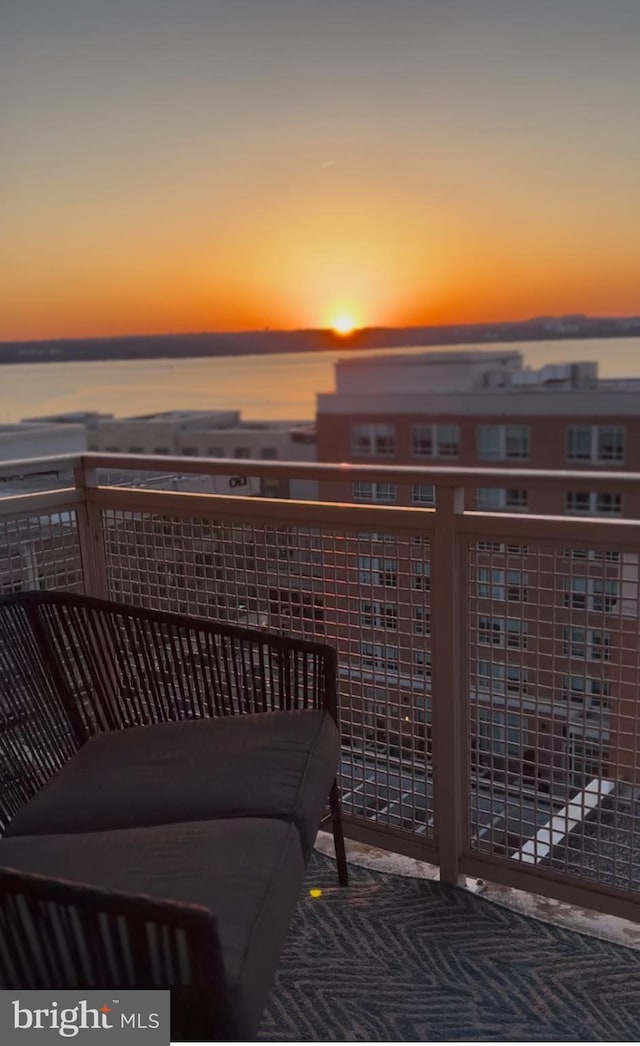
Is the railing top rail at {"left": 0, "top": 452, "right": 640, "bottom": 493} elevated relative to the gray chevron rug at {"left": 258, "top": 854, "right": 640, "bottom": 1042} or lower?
elevated

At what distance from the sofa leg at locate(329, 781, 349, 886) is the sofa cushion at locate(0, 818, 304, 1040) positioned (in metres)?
0.55

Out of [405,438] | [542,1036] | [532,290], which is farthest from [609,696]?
[405,438]

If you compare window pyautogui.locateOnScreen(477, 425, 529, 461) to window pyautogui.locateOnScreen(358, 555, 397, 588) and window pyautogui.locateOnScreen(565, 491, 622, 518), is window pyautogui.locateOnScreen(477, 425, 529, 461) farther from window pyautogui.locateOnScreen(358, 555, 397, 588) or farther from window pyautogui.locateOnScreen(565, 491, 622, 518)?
window pyautogui.locateOnScreen(358, 555, 397, 588)

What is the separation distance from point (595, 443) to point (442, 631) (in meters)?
27.3

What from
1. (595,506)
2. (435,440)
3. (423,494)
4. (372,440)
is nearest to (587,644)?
(423,494)

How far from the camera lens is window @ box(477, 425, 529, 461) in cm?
2864

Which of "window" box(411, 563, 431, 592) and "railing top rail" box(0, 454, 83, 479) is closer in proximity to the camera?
"window" box(411, 563, 431, 592)

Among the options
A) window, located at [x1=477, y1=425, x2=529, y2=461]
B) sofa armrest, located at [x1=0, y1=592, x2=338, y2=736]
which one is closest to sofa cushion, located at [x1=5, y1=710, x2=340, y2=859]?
sofa armrest, located at [x1=0, y1=592, x2=338, y2=736]

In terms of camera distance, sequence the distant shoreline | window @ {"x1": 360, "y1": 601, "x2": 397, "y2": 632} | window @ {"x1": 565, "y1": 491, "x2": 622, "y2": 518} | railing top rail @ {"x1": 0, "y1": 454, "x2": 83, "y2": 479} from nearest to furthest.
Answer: window @ {"x1": 360, "y1": 601, "x2": 397, "y2": 632}, railing top rail @ {"x1": 0, "y1": 454, "x2": 83, "y2": 479}, the distant shoreline, window @ {"x1": 565, "y1": 491, "x2": 622, "y2": 518}

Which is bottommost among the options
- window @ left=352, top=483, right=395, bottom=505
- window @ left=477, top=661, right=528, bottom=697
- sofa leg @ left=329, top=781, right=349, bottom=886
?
sofa leg @ left=329, top=781, right=349, bottom=886

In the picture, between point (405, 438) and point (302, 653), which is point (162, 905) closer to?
point (302, 653)

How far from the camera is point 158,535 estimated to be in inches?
97.8

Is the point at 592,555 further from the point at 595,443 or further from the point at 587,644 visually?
the point at 595,443

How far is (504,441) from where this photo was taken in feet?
94.4
